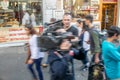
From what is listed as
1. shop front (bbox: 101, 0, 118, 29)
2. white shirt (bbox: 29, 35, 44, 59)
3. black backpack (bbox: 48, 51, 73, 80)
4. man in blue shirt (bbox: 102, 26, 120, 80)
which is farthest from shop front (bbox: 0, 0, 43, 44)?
black backpack (bbox: 48, 51, 73, 80)

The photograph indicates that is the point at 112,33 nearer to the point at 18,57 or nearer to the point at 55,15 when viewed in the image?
the point at 18,57

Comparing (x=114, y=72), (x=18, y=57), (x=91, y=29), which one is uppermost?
(x=91, y=29)

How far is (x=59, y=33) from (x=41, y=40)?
0.37 meters

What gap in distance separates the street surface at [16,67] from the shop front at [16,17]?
1.18 metres

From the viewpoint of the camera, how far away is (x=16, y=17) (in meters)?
14.0

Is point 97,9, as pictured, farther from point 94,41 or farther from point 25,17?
point 94,41

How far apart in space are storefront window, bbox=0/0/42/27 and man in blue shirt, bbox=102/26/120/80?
30.7ft

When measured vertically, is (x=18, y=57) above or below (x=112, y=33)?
below

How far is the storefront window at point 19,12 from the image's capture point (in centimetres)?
1365

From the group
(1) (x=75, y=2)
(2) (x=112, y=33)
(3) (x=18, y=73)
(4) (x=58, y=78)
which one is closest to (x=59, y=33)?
(4) (x=58, y=78)

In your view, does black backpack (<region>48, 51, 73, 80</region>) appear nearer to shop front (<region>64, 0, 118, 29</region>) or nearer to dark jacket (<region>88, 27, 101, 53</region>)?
dark jacket (<region>88, 27, 101, 53</region>)

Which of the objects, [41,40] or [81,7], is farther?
[81,7]

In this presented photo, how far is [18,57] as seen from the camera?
10.7 metres

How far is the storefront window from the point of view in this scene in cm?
1365
